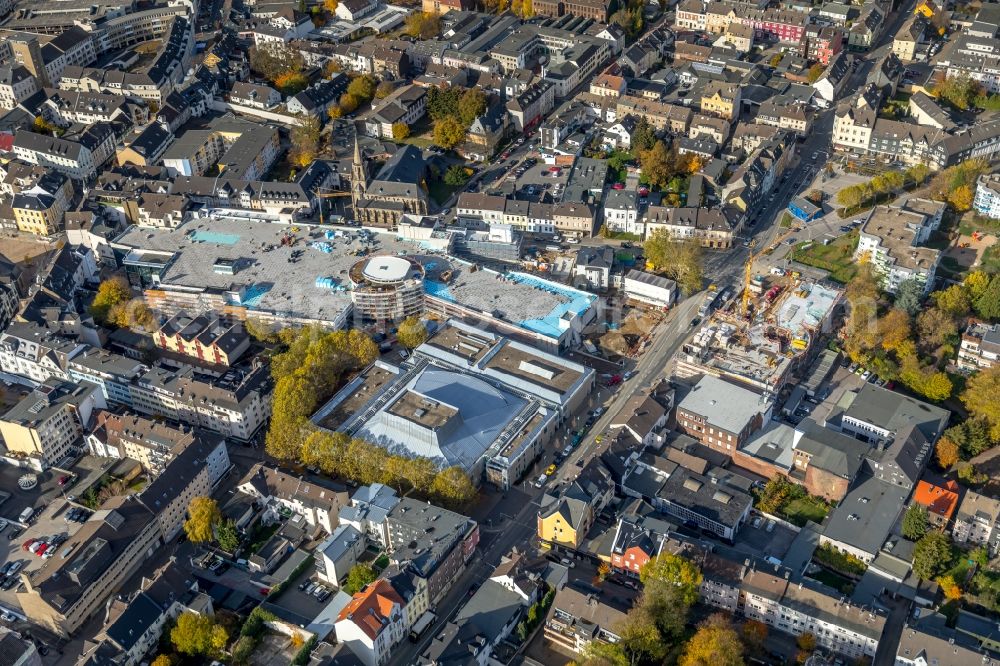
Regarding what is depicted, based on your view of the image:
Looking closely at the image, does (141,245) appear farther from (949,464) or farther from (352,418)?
(949,464)

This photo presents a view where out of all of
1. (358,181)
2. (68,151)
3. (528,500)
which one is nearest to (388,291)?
(358,181)

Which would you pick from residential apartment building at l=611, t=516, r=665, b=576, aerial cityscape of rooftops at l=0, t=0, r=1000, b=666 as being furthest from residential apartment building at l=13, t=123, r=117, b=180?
residential apartment building at l=611, t=516, r=665, b=576

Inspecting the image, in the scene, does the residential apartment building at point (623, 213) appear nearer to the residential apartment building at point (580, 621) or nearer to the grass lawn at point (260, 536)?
the residential apartment building at point (580, 621)

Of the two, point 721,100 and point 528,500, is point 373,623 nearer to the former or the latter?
point 528,500

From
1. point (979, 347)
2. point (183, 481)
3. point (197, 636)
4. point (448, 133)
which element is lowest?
point (197, 636)

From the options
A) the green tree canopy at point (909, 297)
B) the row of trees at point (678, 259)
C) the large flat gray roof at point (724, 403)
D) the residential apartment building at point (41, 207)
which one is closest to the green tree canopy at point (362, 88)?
the residential apartment building at point (41, 207)
